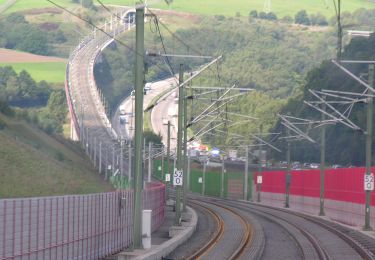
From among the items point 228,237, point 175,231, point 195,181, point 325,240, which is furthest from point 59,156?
point 325,240

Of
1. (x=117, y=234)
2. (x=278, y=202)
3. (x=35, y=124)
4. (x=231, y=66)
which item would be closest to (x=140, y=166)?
(x=117, y=234)

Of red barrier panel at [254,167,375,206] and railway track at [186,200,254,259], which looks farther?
red barrier panel at [254,167,375,206]

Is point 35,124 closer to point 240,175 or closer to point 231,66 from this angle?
point 240,175

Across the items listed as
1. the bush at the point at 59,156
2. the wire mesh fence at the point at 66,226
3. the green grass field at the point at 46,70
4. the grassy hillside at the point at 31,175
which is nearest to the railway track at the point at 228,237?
the wire mesh fence at the point at 66,226

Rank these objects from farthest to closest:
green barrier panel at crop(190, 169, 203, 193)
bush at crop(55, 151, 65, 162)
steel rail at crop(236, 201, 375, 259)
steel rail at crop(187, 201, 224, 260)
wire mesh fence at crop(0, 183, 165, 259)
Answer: green barrier panel at crop(190, 169, 203, 193) → bush at crop(55, 151, 65, 162) → steel rail at crop(236, 201, 375, 259) → steel rail at crop(187, 201, 224, 260) → wire mesh fence at crop(0, 183, 165, 259)

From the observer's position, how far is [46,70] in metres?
180

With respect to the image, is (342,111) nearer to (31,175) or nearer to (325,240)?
(31,175)

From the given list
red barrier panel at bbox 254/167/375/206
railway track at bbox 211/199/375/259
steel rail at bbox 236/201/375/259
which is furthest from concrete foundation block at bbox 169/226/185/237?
red barrier panel at bbox 254/167/375/206

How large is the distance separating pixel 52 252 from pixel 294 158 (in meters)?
114

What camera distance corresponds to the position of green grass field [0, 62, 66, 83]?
557ft

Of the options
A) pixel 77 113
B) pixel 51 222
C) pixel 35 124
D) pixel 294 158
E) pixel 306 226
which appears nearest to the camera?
pixel 51 222

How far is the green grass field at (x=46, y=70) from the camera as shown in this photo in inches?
6683

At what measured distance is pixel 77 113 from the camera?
15762 centimetres

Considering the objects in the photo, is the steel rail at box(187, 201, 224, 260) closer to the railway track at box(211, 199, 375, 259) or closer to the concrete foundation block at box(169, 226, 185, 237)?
the concrete foundation block at box(169, 226, 185, 237)
